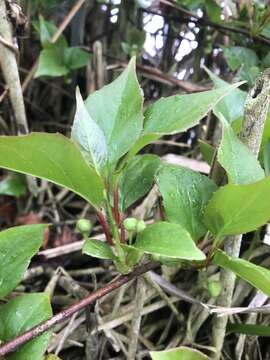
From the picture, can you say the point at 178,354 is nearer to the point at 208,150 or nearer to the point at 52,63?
the point at 208,150

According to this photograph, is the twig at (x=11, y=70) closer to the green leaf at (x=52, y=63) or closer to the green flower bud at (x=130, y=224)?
the green leaf at (x=52, y=63)

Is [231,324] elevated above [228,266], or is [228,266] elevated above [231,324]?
[228,266]

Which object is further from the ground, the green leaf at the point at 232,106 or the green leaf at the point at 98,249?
the green leaf at the point at 232,106

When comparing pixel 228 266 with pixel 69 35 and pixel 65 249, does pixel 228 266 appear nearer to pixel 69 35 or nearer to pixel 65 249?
pixel 65 249

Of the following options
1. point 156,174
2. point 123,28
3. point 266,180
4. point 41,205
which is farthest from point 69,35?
point 266,180

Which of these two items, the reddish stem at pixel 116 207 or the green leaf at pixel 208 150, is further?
the green leaf at pixel 208 150

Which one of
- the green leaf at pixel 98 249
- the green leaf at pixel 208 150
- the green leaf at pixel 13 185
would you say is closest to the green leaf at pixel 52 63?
the green leaf at pixel 13 185

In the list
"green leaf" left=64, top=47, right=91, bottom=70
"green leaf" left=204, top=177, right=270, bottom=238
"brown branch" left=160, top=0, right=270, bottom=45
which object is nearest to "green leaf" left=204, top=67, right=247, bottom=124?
"green leaf" left=204, top=177, right=270, bottom=238
